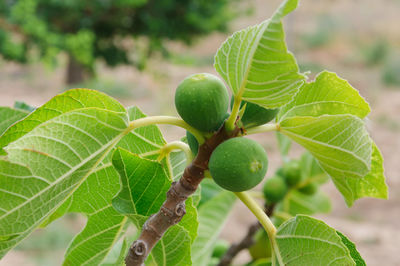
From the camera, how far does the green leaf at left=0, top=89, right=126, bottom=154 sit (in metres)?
0.53

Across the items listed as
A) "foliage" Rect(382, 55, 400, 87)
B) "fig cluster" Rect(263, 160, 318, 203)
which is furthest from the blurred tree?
"foliage" Rect(382, 55, 400, 87)

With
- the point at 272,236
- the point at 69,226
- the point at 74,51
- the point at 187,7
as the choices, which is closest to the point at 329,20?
the point at 187,7

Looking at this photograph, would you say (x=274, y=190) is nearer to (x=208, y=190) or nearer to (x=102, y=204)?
(x=208, y=190)

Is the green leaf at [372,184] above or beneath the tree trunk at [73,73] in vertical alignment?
above

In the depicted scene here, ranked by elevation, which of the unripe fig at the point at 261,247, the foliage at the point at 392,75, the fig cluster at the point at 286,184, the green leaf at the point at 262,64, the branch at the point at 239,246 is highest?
the green leaf at the point at 262,64

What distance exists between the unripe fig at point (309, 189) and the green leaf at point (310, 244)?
2.30 ft

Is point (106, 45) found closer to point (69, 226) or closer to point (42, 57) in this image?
point (42, 57)

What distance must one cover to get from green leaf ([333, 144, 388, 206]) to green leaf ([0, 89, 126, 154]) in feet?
1.21

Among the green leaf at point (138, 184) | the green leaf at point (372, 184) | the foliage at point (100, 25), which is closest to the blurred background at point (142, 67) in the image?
the foliage at point (100, 25)

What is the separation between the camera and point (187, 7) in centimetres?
680

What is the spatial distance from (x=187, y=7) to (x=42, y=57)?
7.99 ft

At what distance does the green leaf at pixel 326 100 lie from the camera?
603 millimetres

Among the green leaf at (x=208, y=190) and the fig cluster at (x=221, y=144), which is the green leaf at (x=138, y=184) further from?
the green leaf at (x=208, y=190)

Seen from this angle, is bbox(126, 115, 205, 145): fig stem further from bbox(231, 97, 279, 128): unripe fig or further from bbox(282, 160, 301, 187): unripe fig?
bbox(282, 160, 301, 187): unripe fig
